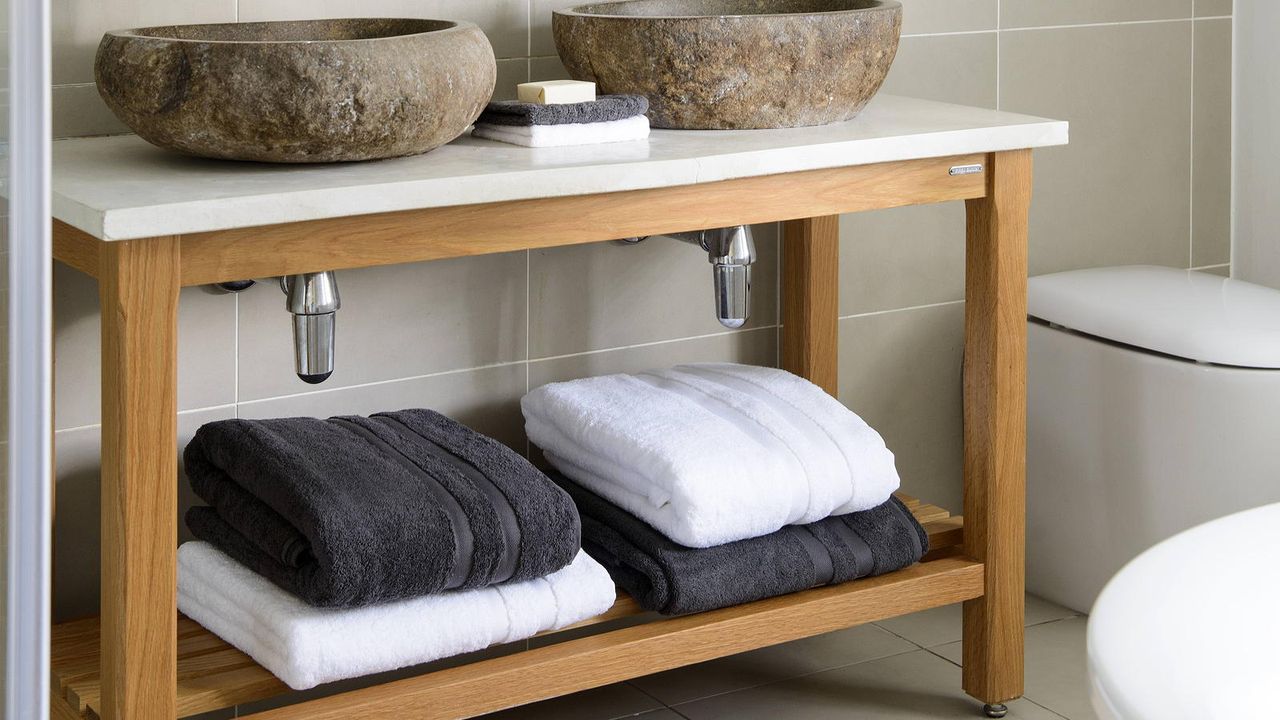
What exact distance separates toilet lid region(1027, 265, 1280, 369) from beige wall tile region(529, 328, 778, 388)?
437 millimetres

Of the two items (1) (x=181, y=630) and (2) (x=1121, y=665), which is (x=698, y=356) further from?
(2) (x=1121, y=665)

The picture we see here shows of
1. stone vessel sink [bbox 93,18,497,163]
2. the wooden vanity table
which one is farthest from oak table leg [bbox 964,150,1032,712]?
stone vessel sink [bbox 93,18,497,163]

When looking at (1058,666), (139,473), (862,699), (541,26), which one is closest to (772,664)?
(862,699)

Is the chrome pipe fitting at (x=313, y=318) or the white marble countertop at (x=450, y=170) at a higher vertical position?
the white marble countertop at (x=450, y=170)

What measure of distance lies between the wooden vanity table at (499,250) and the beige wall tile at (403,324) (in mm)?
284

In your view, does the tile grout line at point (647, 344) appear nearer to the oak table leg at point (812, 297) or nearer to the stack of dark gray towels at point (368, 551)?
the oak table leg at point (812, 297)

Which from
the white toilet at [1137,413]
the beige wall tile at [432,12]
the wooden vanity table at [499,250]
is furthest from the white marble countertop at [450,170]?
the white toilet at [1137,413]

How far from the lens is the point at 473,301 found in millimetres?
1927

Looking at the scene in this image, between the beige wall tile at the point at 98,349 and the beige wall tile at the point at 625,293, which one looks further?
the beige wall tile at the point at 625,293

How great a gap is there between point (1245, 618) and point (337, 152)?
91cm

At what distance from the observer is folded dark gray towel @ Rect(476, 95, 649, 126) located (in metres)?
1.57

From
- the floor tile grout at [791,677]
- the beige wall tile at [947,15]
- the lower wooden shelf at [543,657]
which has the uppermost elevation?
the beige wall tile at [947,15]

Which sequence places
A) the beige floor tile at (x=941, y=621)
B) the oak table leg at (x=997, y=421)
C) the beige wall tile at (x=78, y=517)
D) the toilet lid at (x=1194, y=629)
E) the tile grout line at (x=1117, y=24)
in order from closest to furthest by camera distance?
the toilet lid at (x=1194, y=629), the beige wall tile at (x=78, y=517), the oak table leg at (x=997, y=421), the beige floor tile at (x=941, y=621), the tile grout line at (x=1117, y=24)

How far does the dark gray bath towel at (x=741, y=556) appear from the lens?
1.66 m
